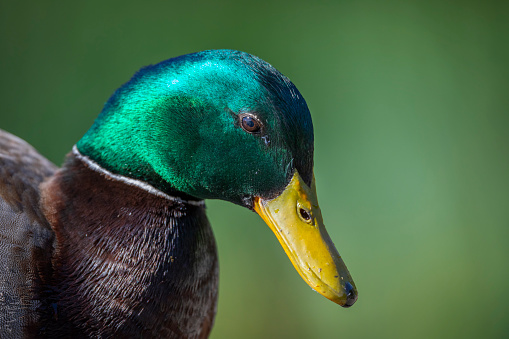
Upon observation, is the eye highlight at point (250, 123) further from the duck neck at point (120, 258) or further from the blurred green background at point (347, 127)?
the blurred green background at point (347, 127)

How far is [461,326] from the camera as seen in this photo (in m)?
2.31

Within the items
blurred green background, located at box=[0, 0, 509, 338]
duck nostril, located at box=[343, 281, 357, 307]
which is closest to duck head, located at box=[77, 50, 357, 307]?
duck nostril, located at box=[343, 281, 357, 307]

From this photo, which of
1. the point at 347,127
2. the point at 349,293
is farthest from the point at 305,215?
the point at 347,127

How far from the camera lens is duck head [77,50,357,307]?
898 mm

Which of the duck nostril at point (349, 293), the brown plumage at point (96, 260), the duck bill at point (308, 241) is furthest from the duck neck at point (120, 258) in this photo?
the duck nostril at point (349, 293)

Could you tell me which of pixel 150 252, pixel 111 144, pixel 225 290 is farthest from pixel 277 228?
pixel 225 290

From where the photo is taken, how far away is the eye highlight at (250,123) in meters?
0.90

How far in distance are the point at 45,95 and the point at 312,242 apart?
1.76m

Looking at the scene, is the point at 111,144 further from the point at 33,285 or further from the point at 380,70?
the point at 380,70

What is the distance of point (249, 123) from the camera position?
2.96ft

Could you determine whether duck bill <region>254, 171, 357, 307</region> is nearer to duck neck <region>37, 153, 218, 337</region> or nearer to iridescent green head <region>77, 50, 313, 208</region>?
iridescent green head <region>77, 50, 313, 208</region>

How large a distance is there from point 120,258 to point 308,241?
33 cm

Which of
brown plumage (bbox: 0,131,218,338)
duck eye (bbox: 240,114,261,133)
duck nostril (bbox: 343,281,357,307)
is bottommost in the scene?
brown plumage (bbox: 0,131,218,338)

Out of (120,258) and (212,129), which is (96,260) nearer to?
(120,258)
